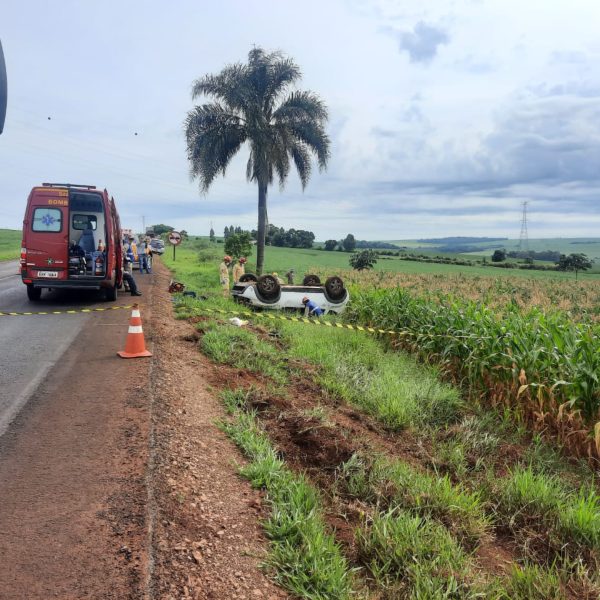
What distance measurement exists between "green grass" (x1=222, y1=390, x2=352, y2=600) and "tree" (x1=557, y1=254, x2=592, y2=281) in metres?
52.2

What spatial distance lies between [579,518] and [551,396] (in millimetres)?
2664

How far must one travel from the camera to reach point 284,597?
8.41 ft

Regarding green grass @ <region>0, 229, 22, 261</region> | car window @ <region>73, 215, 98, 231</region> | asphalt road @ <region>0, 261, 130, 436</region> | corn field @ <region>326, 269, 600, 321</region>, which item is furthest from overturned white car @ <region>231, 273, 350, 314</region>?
green grass @ <region>0, 229, 22, 261</region>

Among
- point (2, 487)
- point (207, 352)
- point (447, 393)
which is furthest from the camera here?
point (207, 352)

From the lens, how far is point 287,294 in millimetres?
12844

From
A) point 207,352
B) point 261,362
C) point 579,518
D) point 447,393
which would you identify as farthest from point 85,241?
point 579,518

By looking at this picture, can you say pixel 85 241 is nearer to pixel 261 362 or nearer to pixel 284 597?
pixel 261 362

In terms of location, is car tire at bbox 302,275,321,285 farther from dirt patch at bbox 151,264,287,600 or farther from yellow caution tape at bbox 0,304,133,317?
dirt patch at bbox 151,264,287,600

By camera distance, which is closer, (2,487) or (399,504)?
(2,487)

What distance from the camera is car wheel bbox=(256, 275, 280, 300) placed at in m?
12.6

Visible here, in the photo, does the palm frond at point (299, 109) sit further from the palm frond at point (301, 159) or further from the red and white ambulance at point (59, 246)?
the red and white ambulance at point (59, 246)

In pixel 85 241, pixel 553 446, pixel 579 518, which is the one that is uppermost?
pixel 85 241

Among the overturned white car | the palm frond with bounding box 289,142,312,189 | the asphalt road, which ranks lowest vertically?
the asphalt road

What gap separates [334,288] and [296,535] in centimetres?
1035
